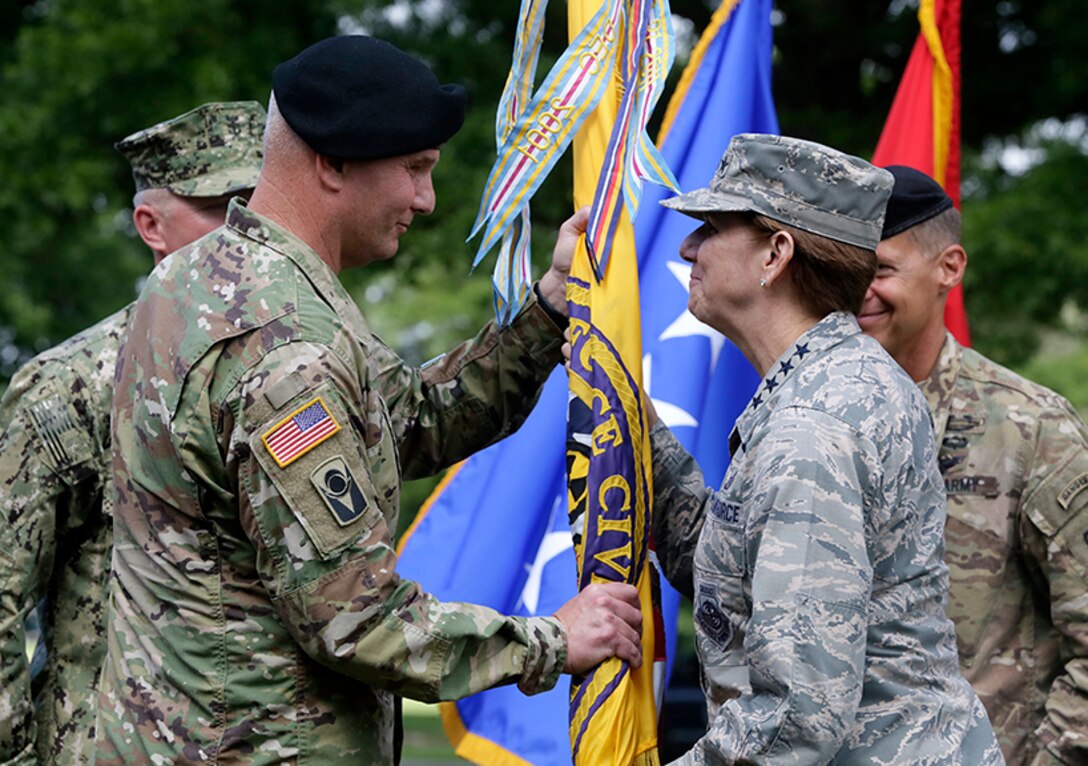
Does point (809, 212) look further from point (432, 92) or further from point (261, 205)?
point (261, 205)

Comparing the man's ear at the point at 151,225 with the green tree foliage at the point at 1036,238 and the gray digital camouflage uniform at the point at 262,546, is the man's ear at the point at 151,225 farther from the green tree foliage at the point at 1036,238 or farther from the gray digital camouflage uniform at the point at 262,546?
the green tree foliage at the point at 1036,238

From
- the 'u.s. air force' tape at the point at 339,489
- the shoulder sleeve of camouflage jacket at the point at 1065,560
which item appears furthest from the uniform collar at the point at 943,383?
the 'u.s. air force' tape at the point at 339,489

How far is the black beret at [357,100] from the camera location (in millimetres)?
2855

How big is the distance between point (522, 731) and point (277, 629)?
168cm

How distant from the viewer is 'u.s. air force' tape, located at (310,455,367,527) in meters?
2.60

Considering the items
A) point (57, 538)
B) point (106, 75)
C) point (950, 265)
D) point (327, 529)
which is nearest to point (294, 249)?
point (327, 529)

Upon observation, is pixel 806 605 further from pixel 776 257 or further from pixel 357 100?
pixel 357 100

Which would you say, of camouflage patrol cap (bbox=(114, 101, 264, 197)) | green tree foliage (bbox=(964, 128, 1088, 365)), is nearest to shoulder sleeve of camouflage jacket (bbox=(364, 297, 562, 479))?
camouflage patrol cap (bbox=(114, 101, 264, 197))

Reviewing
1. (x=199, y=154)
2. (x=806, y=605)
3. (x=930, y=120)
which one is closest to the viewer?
(x=806, y=605)

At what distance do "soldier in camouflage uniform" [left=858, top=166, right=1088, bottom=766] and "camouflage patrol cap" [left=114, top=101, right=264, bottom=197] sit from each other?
184 centimetres

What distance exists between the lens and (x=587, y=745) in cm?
298

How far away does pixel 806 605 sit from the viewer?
7.97ft

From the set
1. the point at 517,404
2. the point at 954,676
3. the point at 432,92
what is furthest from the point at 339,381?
the point at 954,676

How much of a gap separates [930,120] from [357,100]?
301 cm
